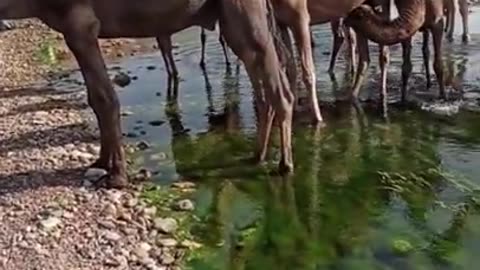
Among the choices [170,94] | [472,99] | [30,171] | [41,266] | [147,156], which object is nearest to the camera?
[41,266]

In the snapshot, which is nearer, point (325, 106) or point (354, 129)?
point (354, 129)

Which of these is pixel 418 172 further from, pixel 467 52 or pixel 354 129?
pixel 467 52

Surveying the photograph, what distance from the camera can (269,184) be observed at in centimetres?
924

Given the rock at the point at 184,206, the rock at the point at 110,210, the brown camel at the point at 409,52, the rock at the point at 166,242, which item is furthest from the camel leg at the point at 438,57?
the rock at the point at 166,242

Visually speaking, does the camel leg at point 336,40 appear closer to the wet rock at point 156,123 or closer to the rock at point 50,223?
the wet rock at point 156,123

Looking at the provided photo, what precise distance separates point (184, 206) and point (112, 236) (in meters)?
1.05

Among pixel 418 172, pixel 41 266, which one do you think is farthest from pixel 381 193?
pixel 41 266

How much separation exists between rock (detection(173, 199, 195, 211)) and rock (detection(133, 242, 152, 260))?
96 cm

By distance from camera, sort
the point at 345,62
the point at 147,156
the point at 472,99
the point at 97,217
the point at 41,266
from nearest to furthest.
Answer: the point at 41,266
the point at 97,217
the point at 147,156
the point at 472,99
the point at 345,62

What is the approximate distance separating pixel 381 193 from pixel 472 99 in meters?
3.45

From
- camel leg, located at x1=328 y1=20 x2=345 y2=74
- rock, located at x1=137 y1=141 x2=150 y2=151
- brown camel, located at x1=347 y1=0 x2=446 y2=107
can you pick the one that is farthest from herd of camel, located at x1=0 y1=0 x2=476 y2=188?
camel leg, located at x1=328 y1=20 x2=345 y2=74

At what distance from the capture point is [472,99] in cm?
1180

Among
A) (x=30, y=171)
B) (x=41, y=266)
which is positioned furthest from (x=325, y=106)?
(x=41, y=266)

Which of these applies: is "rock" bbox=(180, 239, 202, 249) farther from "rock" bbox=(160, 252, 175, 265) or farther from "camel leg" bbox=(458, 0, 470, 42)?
"camel leg" bbox=(458, 0, 470, 42)
